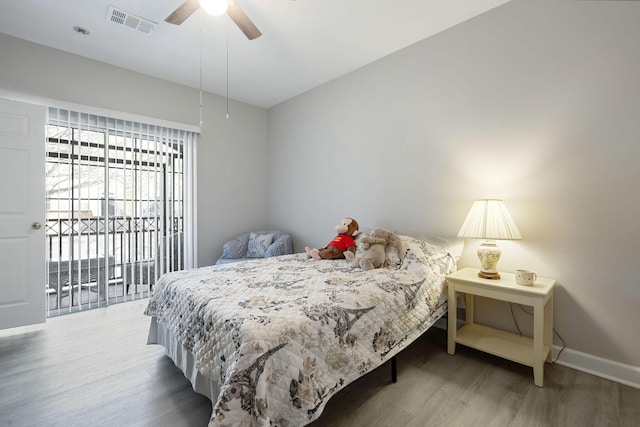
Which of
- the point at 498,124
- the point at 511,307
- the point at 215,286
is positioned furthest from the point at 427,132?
the point at 215,286

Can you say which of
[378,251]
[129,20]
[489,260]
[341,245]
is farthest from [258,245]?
[489,260]

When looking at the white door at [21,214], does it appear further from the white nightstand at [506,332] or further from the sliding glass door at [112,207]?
the white nightstand at [506,332]

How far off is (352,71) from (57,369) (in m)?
3.82

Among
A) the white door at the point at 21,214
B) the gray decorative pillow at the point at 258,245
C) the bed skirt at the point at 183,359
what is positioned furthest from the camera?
the gray decorative pillow at the point at 258,245

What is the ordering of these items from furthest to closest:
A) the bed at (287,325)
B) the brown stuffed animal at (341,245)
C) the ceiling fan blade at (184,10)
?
the brown stuffed animal at (341,245), the ceiling fan blade at (184,10), the bed at (287,325)

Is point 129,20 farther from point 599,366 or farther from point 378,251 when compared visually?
point 599,366

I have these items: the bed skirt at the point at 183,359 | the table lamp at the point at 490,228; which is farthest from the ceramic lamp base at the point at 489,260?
the bed skirt at the point at 183,359

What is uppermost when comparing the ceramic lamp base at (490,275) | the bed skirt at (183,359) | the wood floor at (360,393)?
the ceramic lamp base at (490,275)

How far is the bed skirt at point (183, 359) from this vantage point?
150cm

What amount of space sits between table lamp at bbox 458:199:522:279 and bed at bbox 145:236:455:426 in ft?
1.04

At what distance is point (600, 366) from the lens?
1.88m

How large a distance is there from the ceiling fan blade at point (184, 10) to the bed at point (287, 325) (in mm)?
1881

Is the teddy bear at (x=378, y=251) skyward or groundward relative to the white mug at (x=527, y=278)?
skyward

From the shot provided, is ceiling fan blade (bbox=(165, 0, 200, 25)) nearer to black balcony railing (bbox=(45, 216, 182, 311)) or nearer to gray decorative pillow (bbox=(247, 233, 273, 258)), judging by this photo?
black balcony railing (bbox=(45, 216, 182, 311))
